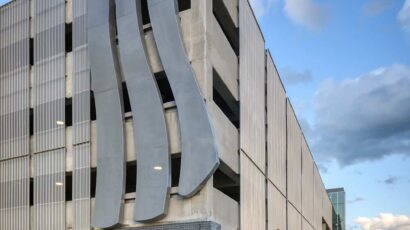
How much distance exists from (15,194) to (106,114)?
6758mm

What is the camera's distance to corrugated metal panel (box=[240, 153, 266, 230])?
70.1ft

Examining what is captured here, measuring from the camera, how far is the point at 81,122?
66.8 feet

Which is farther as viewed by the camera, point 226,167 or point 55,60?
point 55,60

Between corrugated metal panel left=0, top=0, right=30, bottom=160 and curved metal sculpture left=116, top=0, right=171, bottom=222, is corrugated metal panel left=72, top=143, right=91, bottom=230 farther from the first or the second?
corrugated metal panel left=0, top=0, right=30, bottom=160

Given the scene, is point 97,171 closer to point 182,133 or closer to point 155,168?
point 155,168

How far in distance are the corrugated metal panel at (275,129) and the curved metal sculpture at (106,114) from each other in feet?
38.6

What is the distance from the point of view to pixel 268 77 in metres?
29.4

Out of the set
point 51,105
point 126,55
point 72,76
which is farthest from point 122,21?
point 51,105

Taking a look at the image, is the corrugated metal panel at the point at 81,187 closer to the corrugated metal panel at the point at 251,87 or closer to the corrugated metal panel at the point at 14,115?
the corrugated metal panel at the point at 14,115

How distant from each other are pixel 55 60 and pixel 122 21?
4740 millimetres

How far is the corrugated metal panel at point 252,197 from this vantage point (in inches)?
841

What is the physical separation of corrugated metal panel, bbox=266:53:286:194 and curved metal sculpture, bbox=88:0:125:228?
11.8m

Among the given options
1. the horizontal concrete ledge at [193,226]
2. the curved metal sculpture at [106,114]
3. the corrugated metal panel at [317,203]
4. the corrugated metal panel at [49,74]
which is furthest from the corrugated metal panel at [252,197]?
the corrugated metal panel at [317,203]

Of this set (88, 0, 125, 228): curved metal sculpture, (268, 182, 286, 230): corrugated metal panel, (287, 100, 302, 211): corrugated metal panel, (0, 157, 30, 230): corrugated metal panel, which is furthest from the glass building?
(88, 0, 125, 228): curved metal sculpture
